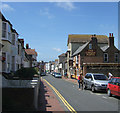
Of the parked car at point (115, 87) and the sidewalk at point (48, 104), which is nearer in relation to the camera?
the sidewalk at point (48, 104)

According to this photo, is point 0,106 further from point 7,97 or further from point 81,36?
point 81,36

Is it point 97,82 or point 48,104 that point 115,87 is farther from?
point 48,104

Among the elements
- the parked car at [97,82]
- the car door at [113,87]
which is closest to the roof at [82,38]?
the parked car at [97,82]

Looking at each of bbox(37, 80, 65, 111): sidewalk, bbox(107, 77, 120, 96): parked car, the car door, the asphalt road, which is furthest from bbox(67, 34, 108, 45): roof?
bbox(37, 80, 65, 111): sidewalk

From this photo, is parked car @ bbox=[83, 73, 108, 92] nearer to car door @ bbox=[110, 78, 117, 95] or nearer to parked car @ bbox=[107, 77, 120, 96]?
parked car @ bbox=[107, 77, 120, 96]

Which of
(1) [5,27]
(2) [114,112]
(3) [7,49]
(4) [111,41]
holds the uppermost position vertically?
(4) [111,41]

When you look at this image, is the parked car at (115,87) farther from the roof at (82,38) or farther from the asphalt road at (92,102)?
the roof at (82,38)

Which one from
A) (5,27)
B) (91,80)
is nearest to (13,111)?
(5,27)

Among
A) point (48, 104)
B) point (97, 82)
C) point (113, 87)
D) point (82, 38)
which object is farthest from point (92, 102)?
point (82, 38)

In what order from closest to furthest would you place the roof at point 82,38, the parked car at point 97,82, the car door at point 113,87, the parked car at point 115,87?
the parked car at point 115,87 < the car door at point 113,87 < the parked car at point 97,82 < the roof at point 82,38

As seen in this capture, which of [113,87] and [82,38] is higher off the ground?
[82,38]

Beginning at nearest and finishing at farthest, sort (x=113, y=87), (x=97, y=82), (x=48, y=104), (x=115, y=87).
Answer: (x=48, y=104) → (x=115, y=87) → (x=113, y=87) → (x=97, y=82)

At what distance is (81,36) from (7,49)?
4360 cm

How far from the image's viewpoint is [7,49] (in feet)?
46.0
